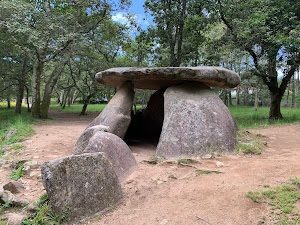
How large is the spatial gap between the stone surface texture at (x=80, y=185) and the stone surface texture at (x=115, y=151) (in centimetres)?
69

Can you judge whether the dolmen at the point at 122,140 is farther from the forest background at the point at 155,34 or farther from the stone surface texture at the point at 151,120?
the forest background at the point at 155,34

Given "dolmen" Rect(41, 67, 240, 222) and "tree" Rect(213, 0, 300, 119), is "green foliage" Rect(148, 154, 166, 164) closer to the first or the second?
"dolmen" Rect(41, 67, 240, 222)

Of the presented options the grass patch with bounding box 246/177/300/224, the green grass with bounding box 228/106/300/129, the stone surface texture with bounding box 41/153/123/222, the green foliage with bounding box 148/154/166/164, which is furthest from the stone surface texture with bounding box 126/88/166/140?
the grass patch with bounding box 246/177/300/224

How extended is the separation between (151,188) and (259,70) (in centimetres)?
912

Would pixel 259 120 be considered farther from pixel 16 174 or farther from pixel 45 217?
pixel 45 217

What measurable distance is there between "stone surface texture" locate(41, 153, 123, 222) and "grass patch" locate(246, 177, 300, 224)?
170cm

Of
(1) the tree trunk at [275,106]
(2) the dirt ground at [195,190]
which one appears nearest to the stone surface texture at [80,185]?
(2) the dirt ground at [195,190]

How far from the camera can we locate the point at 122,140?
14.4 ft

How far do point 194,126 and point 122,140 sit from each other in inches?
62.0

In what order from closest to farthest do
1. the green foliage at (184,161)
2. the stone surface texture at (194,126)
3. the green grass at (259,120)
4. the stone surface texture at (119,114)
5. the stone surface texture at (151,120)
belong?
the green foliage at (184,161), the stone surface texture at (194,126), the stone surface texture at (119,114), the stone surface texture at (151,120), the green grass at (259,120)

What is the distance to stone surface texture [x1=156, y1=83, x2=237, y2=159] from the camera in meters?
4.57

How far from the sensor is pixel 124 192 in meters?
3.15

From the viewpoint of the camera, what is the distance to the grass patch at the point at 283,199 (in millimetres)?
2199

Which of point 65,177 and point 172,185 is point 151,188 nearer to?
point 172,185
